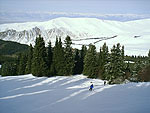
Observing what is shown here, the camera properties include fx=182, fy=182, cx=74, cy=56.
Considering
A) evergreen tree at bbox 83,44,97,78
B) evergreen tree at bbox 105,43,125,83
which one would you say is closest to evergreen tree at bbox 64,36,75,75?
evergreen tree at bbox 83,44,97,78

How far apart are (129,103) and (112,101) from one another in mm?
1602

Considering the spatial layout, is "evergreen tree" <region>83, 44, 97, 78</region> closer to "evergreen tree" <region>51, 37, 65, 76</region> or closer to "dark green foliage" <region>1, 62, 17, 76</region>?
"evergreen tree" <region>51, 37, 65, 76</region>

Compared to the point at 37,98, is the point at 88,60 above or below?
above

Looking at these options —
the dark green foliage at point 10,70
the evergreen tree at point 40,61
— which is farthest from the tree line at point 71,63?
the dark green foliage at point 10,70

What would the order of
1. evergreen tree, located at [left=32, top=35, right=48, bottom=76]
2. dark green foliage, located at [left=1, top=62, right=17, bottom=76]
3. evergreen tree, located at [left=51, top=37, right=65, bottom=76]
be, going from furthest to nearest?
dark green foliage, located at [left=1, top=62, right=17, bottom=76] → evergreen tree, located at [left=51, top=37, right=65, bottom=76] → evergreen tree, located at [left=32, top=35, right=48, bottom=76]

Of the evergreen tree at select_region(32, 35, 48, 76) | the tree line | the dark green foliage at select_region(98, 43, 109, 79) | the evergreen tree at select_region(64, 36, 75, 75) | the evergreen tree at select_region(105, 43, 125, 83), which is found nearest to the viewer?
the evergreen tree at select_region(105, 43, 125, 83)

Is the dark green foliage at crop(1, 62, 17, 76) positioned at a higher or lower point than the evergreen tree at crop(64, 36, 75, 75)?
lower

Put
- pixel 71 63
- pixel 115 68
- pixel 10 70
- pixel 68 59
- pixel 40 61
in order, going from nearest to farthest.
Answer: pixel 115 68 < pixel 40 61 < pixel 71 63 < pixel 68 59 < pixel 10 70

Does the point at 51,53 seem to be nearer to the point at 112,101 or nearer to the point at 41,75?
the point at 41,75

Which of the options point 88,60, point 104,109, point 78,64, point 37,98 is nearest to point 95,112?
point 104,109

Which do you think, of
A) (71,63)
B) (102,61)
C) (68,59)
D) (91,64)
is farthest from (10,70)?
(102,61)

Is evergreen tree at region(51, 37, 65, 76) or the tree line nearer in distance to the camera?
the tree line

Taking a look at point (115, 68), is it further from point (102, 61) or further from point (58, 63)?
point (58, 63)

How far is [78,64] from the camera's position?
163 ft
